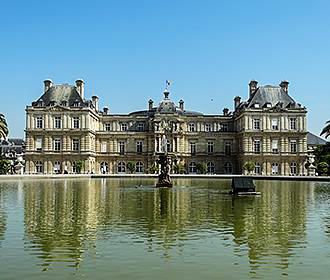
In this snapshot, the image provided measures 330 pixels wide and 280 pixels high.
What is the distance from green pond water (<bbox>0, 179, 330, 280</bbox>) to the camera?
29.8 ft

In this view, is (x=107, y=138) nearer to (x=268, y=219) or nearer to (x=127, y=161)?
(x=127, y=161)

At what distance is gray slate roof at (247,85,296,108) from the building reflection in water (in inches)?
1806

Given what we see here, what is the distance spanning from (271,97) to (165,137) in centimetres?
1563

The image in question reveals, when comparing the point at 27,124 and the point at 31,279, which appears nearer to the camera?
the point at 31,279

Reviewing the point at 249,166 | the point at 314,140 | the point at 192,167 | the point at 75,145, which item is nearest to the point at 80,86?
the point at 75,145

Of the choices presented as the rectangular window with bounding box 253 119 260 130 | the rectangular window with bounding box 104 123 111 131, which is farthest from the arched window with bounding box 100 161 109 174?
the rectangular window with bounding box 253 119 260 130

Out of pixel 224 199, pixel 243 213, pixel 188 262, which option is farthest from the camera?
pixel 224 199

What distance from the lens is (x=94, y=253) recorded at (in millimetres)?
10414

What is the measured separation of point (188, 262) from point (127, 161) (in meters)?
59.9

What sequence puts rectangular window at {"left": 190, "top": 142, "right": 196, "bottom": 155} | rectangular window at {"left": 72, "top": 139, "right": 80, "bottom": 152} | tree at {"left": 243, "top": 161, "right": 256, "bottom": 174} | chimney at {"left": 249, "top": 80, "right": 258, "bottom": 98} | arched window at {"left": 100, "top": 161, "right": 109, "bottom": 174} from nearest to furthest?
tree at {"left": 243, "top": 161, "right": 256, "bottom": 174}, rectangular window at {"left": 72, "top": 139, "right": 80, "bottom": 152}, chimney at {"left": 249, "top": 80, "right": 258, "bottom": 98}, arched window at {"left": 100, "top": 161, "right": 109, "bottom": 174}, rectangular window at {"left": 190, "top": 142, "right": 196, "bottom": 155}

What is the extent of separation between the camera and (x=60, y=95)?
65562 mm

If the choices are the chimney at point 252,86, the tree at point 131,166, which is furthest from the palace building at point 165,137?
the tree at point 131,166

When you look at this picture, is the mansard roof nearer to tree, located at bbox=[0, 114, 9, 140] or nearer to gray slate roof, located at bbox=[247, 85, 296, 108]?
tree, located at bbox=[0, 114, 9, 140]

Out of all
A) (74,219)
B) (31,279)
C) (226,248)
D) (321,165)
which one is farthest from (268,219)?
(321,165)
